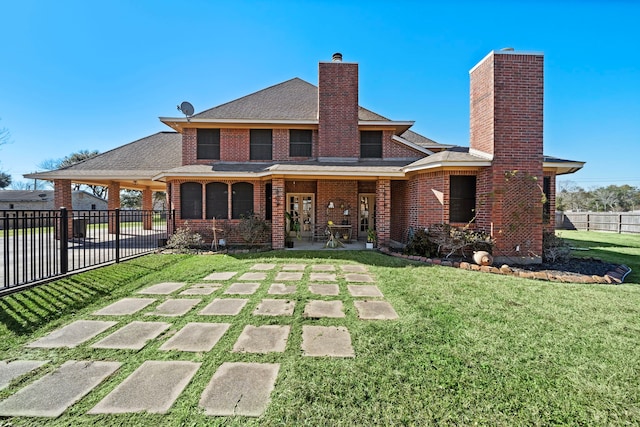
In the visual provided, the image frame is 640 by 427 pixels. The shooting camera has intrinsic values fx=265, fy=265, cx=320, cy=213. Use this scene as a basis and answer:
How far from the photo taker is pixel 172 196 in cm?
1055

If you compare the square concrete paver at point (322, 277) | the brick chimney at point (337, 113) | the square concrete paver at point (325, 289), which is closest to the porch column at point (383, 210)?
the brick chimney at point (337, 113)

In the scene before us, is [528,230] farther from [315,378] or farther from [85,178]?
[85,178]

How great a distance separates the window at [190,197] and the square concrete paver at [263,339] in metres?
8.11

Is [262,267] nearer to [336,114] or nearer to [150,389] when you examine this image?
[150,389]

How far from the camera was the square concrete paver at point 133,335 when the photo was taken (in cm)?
315

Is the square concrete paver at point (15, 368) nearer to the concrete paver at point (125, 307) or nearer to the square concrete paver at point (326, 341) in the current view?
the concrete paver at point (125, 307)

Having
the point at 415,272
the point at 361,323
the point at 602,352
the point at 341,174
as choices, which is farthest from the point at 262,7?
the point at 602,352

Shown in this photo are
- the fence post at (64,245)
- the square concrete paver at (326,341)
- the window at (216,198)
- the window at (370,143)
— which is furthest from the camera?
the window at (370,143)

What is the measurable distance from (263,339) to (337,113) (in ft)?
33.7

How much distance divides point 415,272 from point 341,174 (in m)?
4.21

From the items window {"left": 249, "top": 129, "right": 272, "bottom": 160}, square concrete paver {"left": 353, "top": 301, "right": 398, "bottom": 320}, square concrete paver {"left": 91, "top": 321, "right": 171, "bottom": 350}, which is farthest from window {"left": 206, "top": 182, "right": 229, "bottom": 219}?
square concrete paver {"left": 353, "top": 301, "right": 398, "bottom": 320}

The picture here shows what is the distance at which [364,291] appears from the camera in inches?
205

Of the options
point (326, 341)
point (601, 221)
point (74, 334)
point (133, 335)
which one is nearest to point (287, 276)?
point (326, 341)

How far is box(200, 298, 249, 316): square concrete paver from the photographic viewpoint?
407cm
